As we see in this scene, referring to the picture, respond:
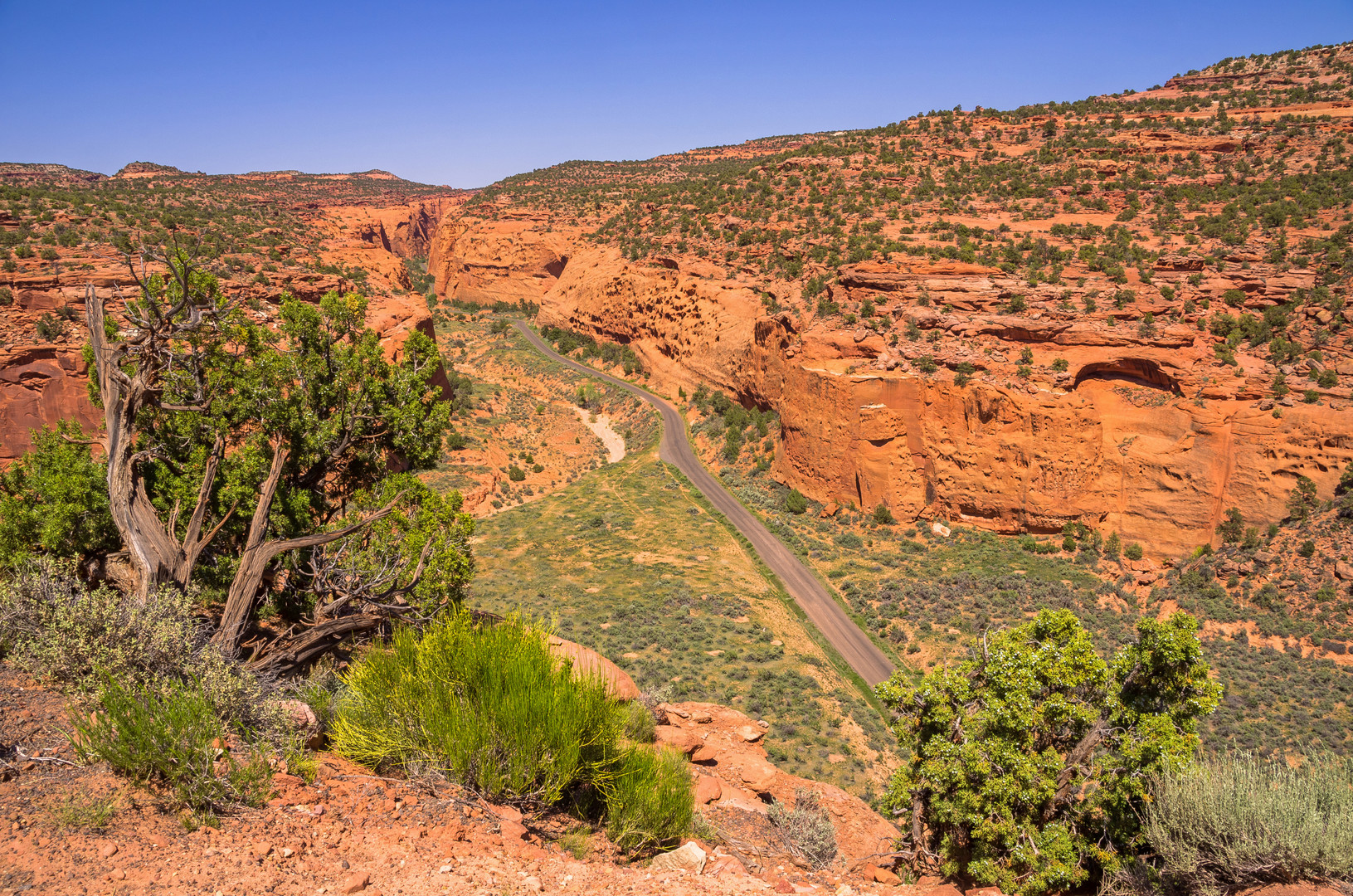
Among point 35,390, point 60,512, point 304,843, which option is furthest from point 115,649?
point 35,390

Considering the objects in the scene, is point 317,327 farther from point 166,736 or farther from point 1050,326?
point 1050,326

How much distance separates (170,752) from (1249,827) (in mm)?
11690

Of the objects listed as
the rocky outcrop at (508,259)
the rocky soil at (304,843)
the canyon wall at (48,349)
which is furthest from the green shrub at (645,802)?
the rocky outcrop at (508,259)

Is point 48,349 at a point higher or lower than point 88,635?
higher

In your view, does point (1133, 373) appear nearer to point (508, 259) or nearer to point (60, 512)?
point (60, 512)

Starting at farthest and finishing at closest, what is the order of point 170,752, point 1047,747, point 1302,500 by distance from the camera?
1. point 1302,500
2. point 1047,747
3. point 170,752

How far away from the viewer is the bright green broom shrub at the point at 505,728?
7.82 metres

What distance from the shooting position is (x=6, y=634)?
9312mm

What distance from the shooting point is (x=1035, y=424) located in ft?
101

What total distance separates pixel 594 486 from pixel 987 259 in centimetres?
2535

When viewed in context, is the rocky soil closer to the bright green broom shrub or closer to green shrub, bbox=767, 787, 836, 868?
the bright green broom shrub

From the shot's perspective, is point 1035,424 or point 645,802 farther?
point 1035,424

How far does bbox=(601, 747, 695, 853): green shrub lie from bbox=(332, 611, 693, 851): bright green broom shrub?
0.02 meters

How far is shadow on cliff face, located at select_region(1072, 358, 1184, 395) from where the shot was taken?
29766mm
